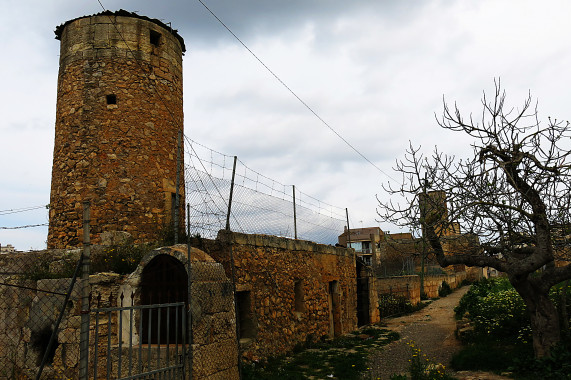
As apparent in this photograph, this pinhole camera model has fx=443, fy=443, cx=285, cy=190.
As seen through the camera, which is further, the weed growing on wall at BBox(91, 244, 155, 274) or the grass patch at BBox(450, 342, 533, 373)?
the weed growing on wall at BBox(91, 244, 155, 274)

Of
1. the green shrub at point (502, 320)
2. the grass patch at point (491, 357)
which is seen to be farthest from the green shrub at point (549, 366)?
the green shrub at point (502, 320)

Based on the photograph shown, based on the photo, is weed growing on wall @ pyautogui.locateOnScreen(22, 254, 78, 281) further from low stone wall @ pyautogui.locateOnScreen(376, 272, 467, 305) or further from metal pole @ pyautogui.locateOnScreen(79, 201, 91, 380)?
low stone wall @ pyautogui.locateOnScreen(376, 272, 467, 305)

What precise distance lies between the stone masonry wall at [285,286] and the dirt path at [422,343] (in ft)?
6.12

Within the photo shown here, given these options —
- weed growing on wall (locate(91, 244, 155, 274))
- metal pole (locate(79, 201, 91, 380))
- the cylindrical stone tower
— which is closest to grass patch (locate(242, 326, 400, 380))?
weed growing on wall (locate(91, 244, 155, 274))

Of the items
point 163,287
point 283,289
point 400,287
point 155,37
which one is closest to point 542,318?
point 283,289

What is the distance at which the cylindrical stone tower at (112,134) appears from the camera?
9.14m

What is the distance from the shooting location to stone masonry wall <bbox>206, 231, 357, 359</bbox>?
8.68m

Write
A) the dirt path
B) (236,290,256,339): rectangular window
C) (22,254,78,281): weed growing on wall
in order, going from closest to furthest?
(22,254,78,281): weed growing on wall < the dirt path < (236,290,256,339): rectangular window

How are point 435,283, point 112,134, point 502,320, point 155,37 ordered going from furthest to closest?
1. point 435,283
2. point 155,37
3. point 502,320
4. point 112,134

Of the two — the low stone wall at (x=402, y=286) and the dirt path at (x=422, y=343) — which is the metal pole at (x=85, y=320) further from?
the low stone wall at (x=402, y=286)

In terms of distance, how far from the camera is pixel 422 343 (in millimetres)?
11086

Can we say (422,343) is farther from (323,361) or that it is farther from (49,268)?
(49,268)

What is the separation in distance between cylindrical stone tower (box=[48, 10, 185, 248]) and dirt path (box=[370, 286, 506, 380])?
209 inches

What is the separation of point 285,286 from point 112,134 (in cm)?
508
